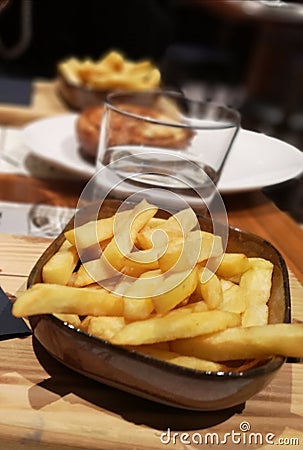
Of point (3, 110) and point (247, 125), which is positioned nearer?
point (247, 125)

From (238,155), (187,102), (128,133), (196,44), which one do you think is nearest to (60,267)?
(128,133)

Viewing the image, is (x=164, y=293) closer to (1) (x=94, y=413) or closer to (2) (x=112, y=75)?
(1) (x=94, y=413)

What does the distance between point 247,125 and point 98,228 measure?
47 cm

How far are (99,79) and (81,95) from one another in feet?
0.19

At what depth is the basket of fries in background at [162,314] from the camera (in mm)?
516

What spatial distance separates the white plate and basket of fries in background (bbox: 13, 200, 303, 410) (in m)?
0.32

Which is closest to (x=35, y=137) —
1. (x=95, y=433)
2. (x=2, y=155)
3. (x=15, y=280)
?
(x=2, y=155)

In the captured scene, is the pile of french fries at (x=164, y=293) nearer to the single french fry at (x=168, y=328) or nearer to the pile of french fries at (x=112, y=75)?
the single french fry at (x=168, y=328)

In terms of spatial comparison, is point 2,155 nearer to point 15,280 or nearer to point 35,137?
point 35,137

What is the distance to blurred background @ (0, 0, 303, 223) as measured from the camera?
2301 mm

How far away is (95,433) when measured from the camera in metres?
0.52

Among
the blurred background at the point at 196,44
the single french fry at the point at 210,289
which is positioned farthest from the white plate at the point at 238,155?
the single french fry at the point at 210,289

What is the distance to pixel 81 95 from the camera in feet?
4.96

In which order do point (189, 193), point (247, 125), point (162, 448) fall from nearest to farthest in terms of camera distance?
1. point (162, 448)
2. point (189, 193)
3. point (247, 125)
